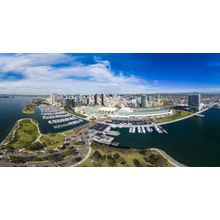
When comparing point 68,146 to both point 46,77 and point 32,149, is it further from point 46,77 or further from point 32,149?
point 46,77

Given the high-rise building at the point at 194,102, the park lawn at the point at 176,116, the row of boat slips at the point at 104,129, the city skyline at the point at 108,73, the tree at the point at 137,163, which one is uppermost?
the city skyline at the point at 108,73

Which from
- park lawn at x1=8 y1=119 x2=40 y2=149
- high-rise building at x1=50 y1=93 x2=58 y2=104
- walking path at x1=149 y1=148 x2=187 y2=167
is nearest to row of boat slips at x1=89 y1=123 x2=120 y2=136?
walking path at x1=149 y1=148 x2=187 y2=167

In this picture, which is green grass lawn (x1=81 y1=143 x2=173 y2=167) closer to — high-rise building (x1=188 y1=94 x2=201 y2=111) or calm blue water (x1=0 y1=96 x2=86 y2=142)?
calm blue water (x1=0 y1=96 x2=86 y2=142)

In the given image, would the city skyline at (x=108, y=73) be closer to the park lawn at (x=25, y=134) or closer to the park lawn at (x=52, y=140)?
the park lawn at (x=25, y=134)

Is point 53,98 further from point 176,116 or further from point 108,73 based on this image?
point 176,116

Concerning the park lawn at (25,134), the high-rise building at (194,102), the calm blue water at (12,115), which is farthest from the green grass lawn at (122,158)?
the high-rise building at (194,102)

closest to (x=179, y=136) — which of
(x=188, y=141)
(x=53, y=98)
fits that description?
(x=188, y=141)

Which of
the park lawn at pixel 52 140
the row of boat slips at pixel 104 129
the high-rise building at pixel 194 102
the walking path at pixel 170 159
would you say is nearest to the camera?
the walking path at pixel 170 159
